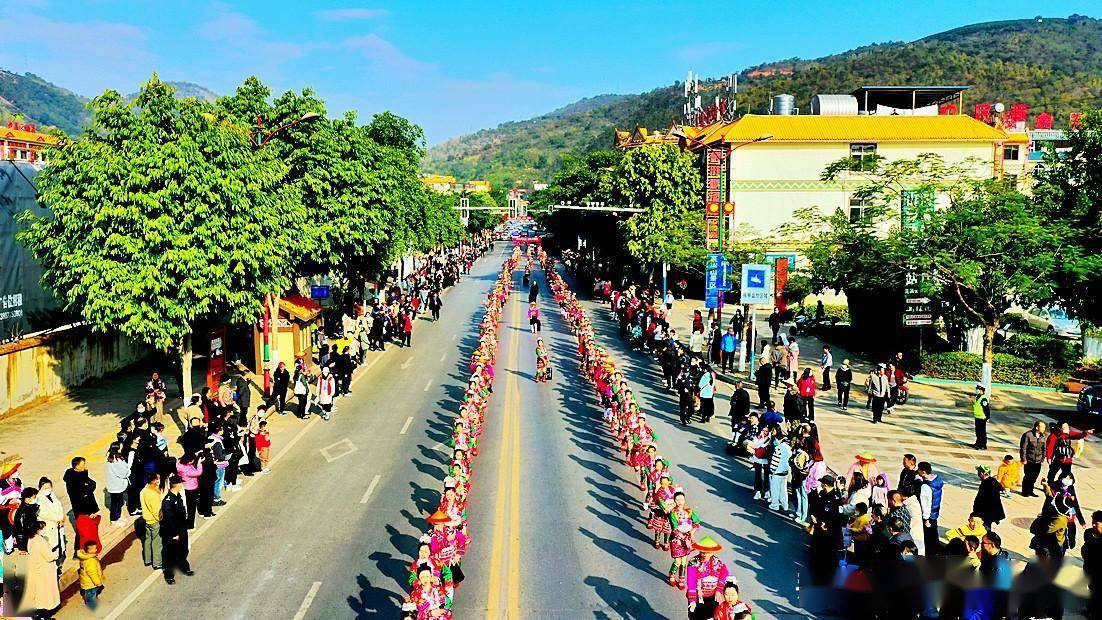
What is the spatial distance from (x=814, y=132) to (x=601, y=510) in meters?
39.7

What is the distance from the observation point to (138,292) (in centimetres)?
1995

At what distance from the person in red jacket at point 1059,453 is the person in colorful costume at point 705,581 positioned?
7715 mm

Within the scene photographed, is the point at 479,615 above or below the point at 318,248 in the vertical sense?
below

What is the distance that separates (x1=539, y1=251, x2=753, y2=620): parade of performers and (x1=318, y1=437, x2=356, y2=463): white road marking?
5.97 metres

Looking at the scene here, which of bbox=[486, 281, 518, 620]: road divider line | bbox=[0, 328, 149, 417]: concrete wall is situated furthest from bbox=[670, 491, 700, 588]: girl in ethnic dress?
bbox=[0, 328, 149, 417]: concrete wall

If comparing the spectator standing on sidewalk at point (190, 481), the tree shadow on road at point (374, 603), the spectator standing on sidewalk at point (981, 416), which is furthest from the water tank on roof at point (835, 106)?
the tree shadow on road at point (374, 603)

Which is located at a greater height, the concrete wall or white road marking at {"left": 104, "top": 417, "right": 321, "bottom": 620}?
the concrete wall

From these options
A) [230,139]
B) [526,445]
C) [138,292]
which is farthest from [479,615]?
[230,139]

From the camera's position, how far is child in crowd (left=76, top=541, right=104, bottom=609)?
447 inches

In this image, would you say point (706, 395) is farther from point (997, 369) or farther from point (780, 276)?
point (780, 276)

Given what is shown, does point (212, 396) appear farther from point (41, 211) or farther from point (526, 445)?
point (41, 211)

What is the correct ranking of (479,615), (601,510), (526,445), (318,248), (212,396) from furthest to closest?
(318,248)
(212,396)
(526,445)
(601,510)
(479,615)

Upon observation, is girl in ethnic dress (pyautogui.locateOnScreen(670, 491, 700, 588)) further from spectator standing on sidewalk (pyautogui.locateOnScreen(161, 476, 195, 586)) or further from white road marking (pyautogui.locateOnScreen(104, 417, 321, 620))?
white road marking (pyautogui.locateOnScreen(104, 417, 321, 620))

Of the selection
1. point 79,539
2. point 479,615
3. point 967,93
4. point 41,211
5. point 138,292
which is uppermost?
point 967,93
